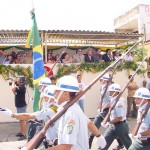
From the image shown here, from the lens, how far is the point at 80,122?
127 inches

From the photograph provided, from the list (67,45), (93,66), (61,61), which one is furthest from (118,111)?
(67,45)

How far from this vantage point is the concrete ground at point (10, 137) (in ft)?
27.1

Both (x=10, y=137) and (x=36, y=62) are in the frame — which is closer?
(x=10, y=137)

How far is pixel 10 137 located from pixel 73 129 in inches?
267

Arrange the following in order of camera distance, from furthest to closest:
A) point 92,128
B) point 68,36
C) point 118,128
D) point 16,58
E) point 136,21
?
point 136,21, point 68,36, point 16,58, point 118,128, point 92,128

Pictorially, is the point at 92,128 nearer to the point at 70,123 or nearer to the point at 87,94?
the point at 70,123

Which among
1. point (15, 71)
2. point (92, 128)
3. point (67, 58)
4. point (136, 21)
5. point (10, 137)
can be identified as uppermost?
point (136, 21)

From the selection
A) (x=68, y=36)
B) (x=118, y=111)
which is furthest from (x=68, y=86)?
(x=68, y=36)

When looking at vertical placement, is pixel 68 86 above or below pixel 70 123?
above

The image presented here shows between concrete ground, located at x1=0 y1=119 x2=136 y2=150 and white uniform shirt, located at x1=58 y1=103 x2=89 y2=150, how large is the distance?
15.6 ft

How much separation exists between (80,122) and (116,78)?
10.1 m

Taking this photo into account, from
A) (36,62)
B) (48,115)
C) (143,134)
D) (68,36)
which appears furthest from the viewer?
(68,36)

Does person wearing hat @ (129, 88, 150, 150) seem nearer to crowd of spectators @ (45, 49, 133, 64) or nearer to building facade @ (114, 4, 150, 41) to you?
crowd of spectators @ (45, 49, 133, 64)

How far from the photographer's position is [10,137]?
31.1 feet
